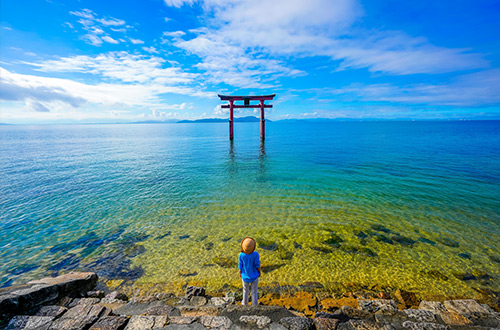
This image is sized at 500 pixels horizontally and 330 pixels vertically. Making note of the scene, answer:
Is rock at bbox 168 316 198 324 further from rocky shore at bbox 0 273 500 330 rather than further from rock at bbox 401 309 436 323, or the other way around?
rock at bbox 401 309 436 323

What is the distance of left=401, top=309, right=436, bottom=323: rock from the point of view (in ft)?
16.5

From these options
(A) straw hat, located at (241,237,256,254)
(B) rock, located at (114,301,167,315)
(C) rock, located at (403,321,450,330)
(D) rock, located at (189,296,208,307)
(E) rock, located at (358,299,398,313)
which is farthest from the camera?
(D) rock, located at (189,296,208,307)

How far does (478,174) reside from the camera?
20.3 metres

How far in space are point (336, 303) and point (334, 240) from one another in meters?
3.89

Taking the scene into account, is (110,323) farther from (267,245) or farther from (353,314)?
(267,245)

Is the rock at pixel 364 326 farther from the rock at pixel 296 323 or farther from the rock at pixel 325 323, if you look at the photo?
the rock at pixel 296 323

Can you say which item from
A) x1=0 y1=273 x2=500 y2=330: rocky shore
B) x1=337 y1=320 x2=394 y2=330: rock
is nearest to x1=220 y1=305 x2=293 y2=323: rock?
x1=0 y1=273 x2=500 y2=330: rocky shore

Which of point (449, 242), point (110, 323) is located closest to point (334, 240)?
point (449, 242)

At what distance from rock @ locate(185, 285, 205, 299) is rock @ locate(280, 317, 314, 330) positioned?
3313mm

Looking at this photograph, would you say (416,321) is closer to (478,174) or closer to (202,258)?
(202,258)

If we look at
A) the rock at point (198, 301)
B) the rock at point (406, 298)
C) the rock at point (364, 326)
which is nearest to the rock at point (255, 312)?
the rock at point (364, 326)

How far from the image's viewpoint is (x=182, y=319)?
486 centimetres

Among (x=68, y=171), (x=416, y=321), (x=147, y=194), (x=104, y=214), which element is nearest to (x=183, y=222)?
(x=104, y=214)

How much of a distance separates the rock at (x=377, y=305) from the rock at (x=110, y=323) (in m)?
6.11
